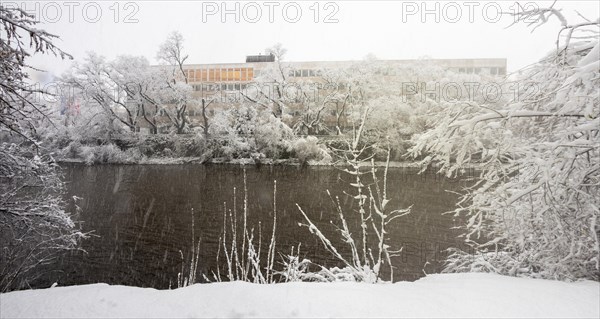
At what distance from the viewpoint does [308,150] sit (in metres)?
33.9

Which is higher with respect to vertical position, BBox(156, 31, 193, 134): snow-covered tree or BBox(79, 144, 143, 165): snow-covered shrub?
BBox(156, 31, 193, 134): snow-covered tree

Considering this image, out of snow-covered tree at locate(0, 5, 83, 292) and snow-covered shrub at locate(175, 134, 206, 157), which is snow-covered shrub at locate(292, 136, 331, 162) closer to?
snow-covered shrub at locate(175, 134, 206, 157)

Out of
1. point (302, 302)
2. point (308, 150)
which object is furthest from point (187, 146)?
point (302, 302)

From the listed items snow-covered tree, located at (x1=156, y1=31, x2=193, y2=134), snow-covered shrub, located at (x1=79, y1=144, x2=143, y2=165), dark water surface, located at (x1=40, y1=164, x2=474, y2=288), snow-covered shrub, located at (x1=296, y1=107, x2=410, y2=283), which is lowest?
dark water surface, located at (x1=40, y1=164, x2=474, y2=288)

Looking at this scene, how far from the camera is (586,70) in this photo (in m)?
3.90

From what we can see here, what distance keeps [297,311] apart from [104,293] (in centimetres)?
155

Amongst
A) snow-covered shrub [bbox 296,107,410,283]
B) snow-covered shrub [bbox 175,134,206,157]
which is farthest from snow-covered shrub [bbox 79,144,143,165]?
snow-covered shrub [bbox 296,107,410,283]

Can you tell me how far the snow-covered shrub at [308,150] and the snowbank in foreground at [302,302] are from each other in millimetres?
30348

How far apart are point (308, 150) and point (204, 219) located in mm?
18953

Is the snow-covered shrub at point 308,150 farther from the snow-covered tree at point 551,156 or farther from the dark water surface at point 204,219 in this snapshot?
the snow-covered tree at point 551,156

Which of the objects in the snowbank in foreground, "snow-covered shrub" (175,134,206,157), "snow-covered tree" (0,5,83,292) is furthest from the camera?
"snow-covered shrub" (175,134,206,157)

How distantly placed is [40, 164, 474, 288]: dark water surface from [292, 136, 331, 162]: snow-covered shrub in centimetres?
473

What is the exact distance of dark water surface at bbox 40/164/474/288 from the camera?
11.0m

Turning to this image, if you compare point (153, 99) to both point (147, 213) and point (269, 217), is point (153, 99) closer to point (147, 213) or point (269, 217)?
point (147, 213)
